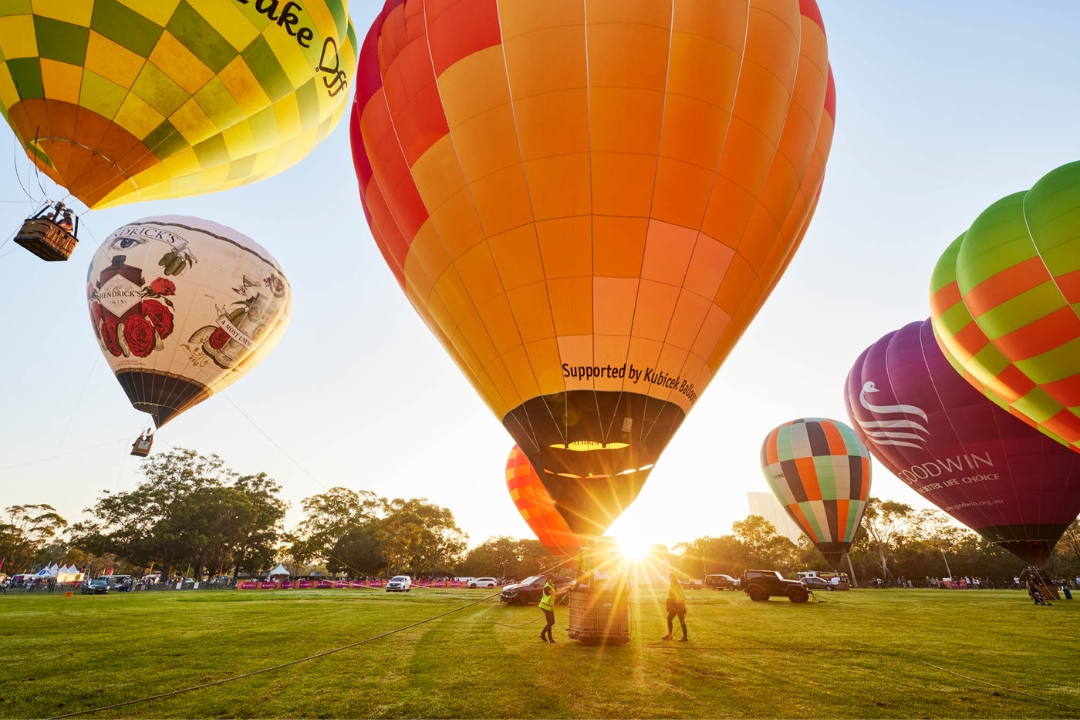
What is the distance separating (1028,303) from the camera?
419 inches

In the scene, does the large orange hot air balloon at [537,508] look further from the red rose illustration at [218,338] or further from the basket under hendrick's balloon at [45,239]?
the basket under hendrick's balloon at [45,239]

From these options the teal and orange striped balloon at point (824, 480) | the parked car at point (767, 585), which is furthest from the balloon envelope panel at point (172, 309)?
the teal and orange striped balloon at point (824, 480)

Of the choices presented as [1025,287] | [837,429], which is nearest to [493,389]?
[1025,287]

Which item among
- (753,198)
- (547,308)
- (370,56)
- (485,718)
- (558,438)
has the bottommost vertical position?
(485,718)

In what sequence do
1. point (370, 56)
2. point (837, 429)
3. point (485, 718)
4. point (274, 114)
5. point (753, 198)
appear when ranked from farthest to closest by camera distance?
point (837, 429) → point (274, 114) → point (370, 56) → point (753, 198) → point (485, 718)

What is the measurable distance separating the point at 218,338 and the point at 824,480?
21654mm

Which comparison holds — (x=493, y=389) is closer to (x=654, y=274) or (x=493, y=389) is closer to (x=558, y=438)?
(x=558, y=438)

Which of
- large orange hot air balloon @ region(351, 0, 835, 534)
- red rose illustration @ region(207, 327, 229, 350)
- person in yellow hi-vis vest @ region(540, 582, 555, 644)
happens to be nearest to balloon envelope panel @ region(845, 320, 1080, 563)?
large orange hot air balloon @ region(351, 0, 835, 534)

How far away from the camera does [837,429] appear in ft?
71.9

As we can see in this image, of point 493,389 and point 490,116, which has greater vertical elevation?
point 490,116

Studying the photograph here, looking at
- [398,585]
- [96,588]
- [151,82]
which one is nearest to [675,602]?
[151,82]

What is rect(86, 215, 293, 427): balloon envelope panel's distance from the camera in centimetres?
1403

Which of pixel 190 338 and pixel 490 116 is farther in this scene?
pixel 190 338

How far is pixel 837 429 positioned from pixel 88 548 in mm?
55671
